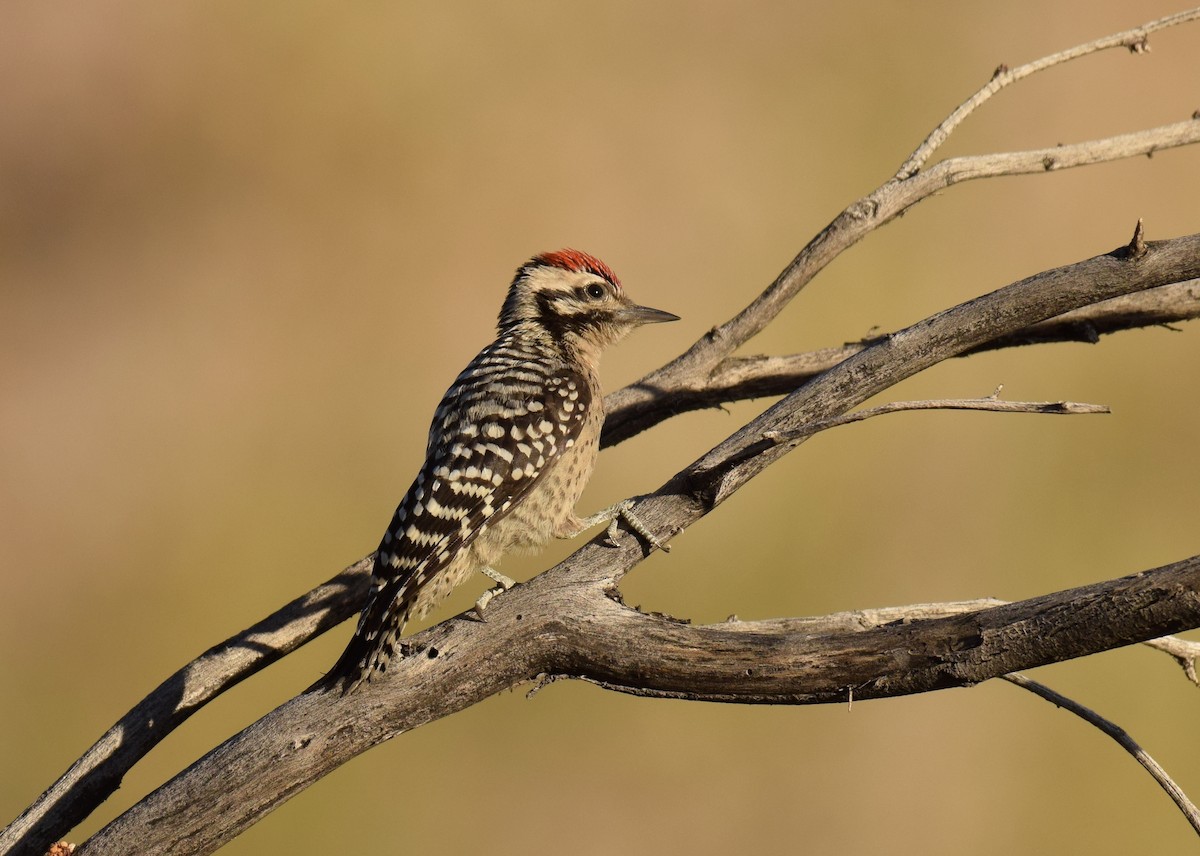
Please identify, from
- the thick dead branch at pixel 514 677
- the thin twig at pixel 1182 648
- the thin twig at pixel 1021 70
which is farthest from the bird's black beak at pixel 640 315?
the thin twig at pixel 1182 648

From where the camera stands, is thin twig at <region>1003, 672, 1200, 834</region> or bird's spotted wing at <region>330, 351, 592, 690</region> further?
bird's spotted wing at <region>330, 351, 592, 690</region>

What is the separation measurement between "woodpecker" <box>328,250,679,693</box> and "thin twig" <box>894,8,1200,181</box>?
1.36 m

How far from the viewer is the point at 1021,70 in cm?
452

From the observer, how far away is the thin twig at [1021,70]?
4406 millimetres

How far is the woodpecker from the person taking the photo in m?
3.98

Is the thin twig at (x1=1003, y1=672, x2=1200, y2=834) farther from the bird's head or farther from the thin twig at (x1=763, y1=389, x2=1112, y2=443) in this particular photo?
the bird's head

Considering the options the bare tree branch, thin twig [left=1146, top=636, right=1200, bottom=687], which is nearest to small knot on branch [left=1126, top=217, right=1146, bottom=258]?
the bare tree branch

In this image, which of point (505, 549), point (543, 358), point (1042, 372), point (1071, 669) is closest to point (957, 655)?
point (505, 549)

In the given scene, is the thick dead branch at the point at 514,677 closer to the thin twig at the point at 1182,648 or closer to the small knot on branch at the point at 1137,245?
the thin twig at the point at 1182,648

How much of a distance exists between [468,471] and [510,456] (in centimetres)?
17

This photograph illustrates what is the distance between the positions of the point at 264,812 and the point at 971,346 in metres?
2.50

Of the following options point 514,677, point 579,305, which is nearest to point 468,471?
point 514,677

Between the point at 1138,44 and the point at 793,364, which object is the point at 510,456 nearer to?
the point at 793,364

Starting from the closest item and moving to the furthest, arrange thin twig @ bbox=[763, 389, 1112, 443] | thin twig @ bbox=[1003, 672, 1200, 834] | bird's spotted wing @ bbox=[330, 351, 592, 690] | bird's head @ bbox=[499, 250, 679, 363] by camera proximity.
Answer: thin twig @ bbox=[763, 389, 1112, 443], thin twig @ bbox=[1003, 672, 1200, 834], bird's spotted wing @ bbox=[330, 351, 592, 690], bird's head @ bbox=[499, 250, 679, 363]
